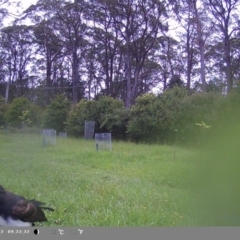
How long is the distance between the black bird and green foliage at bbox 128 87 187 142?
0.80 meters

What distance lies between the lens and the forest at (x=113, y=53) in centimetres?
190

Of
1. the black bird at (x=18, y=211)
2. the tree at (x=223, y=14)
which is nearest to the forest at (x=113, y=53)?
the tree at (x=223, y=14)

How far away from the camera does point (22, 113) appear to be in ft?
6.45

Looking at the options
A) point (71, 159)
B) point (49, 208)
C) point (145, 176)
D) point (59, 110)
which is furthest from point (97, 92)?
point (49, 208)

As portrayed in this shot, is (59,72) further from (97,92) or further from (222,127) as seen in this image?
(222,127)

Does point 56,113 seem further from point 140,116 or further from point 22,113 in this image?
point 140,116

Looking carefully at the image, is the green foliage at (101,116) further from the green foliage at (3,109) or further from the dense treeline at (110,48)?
the green foliage at (3,109)

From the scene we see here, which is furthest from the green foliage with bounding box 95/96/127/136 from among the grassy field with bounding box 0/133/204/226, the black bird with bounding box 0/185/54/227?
the black bird with bounding box 0/185/54/227

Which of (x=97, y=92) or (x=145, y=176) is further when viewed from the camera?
(x=97, y=92)

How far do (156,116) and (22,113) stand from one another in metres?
0.89

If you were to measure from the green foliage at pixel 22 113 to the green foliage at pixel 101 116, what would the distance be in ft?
0.71

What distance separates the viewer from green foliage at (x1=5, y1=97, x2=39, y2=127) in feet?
6.38

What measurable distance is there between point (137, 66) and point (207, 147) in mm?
729

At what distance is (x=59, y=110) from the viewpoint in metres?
1.99
